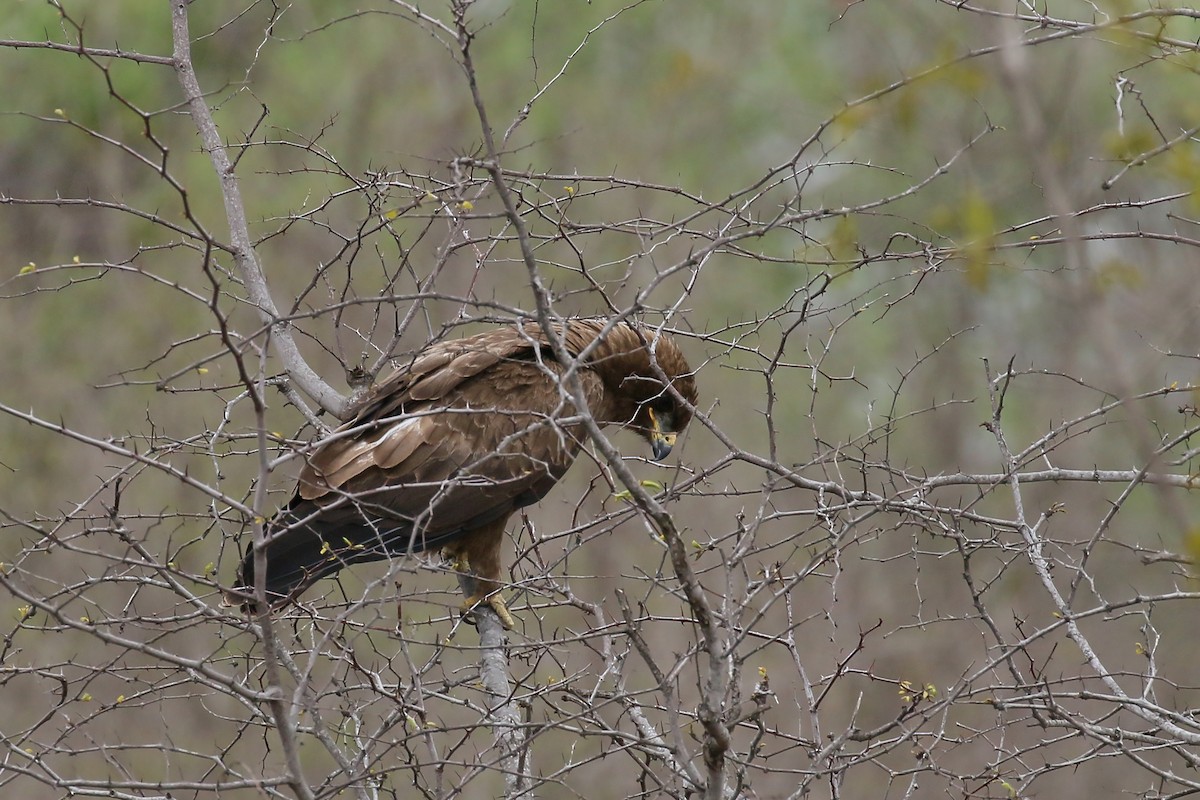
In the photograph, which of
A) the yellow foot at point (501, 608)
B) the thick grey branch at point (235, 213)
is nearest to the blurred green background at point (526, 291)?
the yellow foot at point (501, 608)

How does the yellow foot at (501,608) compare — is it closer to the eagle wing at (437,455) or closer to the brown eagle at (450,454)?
the brown eagle at (450,454)

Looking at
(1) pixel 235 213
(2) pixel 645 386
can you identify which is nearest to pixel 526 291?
(2) pixel 645 386

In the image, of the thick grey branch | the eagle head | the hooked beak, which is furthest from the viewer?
the hooked beak

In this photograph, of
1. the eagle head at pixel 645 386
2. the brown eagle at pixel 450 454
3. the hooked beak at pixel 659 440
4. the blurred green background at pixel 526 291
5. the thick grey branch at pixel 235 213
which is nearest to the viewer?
the thick grey branch at pixel 235 213

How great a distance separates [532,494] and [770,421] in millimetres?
1903

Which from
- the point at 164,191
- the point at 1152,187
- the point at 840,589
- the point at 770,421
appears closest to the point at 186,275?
the point at 164,191

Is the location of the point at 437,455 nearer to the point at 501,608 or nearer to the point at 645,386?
the point at 501,608

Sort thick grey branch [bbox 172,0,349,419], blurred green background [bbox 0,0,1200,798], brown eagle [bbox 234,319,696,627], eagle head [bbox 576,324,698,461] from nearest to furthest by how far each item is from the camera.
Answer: thick grey branch [bbox 172,0,349,419], brown eagle [bbox 234,319,696,627], eagle head [bbox 576,324,698,461], blurred green background [bbox 0,0,1200,798]

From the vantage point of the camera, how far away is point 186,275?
1165cm

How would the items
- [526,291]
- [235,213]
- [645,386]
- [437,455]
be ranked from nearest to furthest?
[235,213] → [437,455] → [645,386] → [526,291]

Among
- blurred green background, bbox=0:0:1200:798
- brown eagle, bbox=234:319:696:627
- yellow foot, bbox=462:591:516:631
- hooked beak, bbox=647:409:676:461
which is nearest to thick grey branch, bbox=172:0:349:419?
brown eagle, bbox=234:319:696:627

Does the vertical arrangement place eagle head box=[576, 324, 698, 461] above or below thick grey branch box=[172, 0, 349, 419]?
above

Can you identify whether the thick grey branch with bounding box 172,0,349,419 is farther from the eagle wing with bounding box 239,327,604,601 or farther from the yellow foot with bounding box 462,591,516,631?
the yellow foot with bounding box 462,591,516,631

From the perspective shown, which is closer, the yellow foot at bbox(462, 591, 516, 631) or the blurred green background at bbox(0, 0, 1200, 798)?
the yellow foot at bbox(462, 591, 516, 631)
